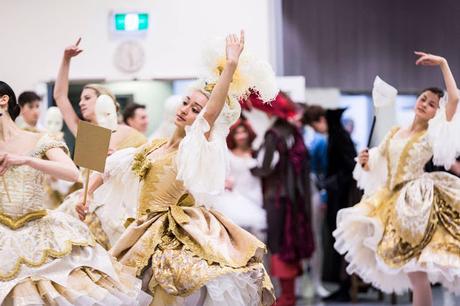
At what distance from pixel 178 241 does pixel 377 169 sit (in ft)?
8.64

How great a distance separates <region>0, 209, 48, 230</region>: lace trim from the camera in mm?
4566

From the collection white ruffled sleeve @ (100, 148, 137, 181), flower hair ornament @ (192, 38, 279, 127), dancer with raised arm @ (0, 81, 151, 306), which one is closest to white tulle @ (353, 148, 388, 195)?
flower hair ornament @ (192, 38, 279, 127)

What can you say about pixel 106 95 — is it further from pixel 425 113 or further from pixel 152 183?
pixel 425 113

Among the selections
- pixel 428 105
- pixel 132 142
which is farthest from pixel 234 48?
pixel 428 105

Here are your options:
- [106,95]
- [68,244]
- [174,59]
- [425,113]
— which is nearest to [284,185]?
[174,59]

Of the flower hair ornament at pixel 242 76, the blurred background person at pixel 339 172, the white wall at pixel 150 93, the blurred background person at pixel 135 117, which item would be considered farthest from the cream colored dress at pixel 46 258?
the blurred background person at pixel 339 172

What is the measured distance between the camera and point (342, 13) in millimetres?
10711

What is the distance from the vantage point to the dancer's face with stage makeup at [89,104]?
6.64m

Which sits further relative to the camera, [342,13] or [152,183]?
[342,13]

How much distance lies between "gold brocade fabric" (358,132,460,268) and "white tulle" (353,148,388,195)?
115 mm

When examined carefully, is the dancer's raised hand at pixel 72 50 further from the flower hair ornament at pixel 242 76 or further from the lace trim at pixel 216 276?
the lace trim at pixel 216 276

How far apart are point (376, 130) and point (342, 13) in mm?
3597

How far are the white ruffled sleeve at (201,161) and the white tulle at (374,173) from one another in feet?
7.93

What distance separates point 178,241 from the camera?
492cm
